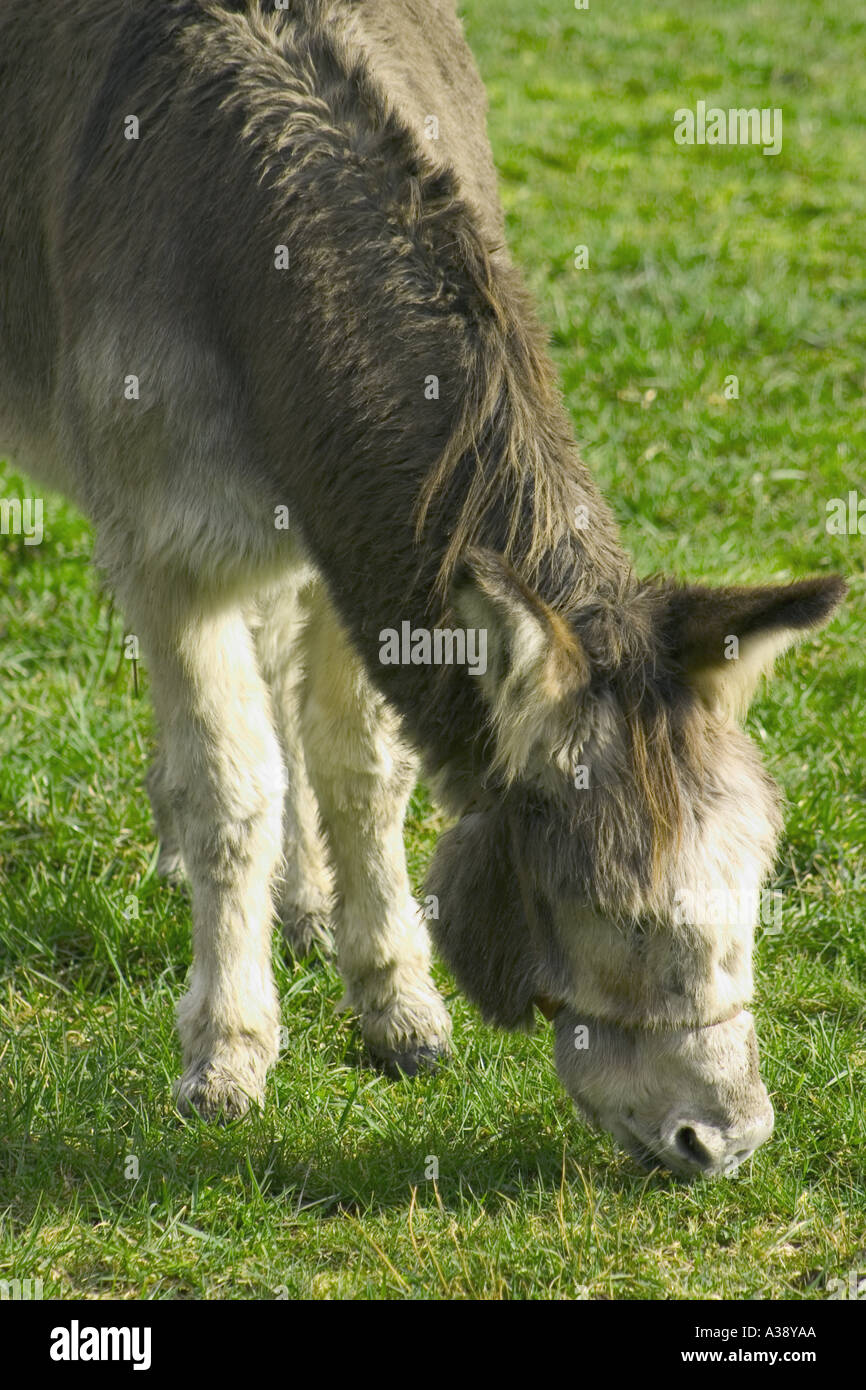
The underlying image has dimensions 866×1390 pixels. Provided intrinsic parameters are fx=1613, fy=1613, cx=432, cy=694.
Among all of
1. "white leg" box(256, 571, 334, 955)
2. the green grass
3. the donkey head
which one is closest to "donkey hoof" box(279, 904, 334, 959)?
"white leg" box(256, 571, 334, 955)

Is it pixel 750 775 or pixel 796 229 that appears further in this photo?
pixel 796 229

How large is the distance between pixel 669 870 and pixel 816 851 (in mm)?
1958

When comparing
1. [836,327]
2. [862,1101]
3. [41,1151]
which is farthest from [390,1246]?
[836,327]

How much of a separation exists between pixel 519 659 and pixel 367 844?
5.21 feet

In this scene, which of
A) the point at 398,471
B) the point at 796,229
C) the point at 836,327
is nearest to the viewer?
the point at 398,471

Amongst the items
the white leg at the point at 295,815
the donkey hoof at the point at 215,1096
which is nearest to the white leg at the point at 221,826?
the donkey hoof at the point at 215,1096

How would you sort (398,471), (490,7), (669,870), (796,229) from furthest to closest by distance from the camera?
(490,7), (796,229), (398,471), (669,870)

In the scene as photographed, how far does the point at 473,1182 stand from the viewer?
3.58 metres

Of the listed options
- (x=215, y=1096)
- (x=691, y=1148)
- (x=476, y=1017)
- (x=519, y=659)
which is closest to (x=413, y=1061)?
(x=476, y=1017)

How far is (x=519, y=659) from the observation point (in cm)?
279

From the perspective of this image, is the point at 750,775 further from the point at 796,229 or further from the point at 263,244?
the point at 796,229

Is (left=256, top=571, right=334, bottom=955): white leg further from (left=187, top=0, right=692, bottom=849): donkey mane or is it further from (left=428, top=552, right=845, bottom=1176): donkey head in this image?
(left=428, top=552, right=845, bottom=1176): donkey head

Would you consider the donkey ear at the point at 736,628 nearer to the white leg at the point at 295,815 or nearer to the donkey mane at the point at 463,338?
the donkey mane at the point at 463,338

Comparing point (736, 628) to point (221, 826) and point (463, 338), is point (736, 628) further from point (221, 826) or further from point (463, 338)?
point (221, 826)
